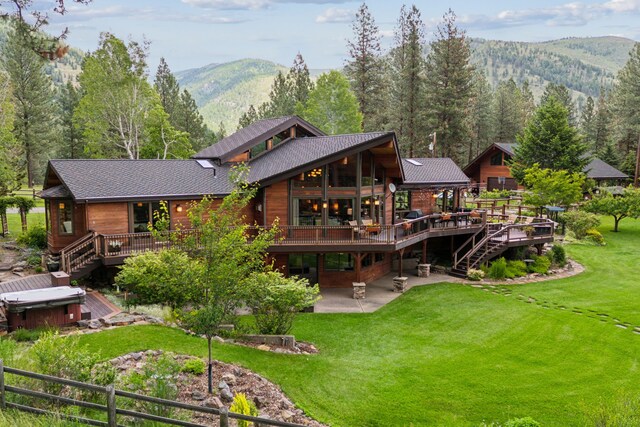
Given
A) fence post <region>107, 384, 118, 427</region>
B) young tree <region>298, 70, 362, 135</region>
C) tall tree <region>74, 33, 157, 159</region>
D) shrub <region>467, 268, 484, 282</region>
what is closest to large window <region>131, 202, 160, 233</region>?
fence post <region>107, 384, 118, 427</region>

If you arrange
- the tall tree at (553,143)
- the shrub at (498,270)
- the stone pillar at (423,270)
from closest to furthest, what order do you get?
the shrub at (498,270), the stone pillar at (423,270), the tall tree at (553,143)

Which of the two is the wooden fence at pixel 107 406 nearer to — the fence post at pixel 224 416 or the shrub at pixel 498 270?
the fence post at pixel 224 416

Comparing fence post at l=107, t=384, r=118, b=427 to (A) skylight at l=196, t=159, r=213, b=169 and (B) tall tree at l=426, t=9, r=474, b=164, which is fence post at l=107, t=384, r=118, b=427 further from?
(B) tall tree at l=426, t=9, r=474, b=164

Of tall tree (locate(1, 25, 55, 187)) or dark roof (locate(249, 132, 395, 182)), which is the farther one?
tall tree (locate(1, 25, 55, 187))

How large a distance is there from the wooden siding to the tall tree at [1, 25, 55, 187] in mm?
33227

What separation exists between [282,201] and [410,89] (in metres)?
31.4

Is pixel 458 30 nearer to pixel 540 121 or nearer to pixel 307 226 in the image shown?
pixel 540 121

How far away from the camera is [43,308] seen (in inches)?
488

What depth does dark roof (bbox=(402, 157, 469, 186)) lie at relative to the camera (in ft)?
85.3

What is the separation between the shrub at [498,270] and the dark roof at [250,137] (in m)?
11.5

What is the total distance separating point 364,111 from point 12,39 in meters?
32.2

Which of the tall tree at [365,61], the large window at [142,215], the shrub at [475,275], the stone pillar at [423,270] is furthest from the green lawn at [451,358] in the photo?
the tall tree at [365,61]

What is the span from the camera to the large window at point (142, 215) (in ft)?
63.8

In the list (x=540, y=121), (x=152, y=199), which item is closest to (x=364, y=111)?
(x=540, y=121)
